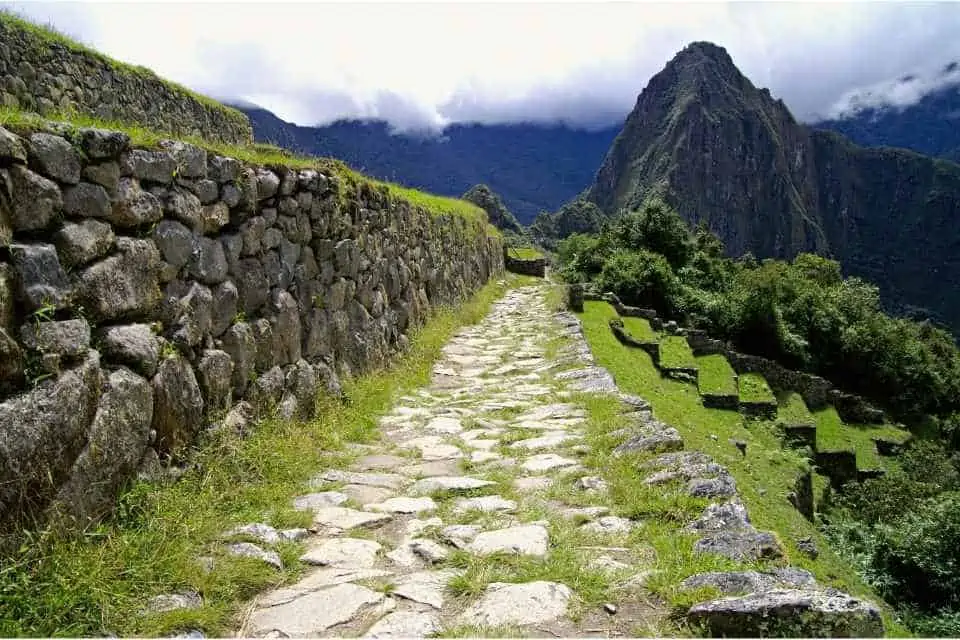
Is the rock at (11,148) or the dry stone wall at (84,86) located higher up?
the dry stone wall at (84,86)

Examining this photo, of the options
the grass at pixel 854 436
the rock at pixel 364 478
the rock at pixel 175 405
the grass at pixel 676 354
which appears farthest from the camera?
the grass at pixel 854 436

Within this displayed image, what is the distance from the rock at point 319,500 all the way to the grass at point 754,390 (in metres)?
12.0

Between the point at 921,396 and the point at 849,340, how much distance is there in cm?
452

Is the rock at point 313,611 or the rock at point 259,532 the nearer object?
the rock at point 313,611

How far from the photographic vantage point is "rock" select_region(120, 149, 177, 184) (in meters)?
3.86

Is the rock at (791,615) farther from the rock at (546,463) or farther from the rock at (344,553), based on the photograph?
the rock at (546,463)

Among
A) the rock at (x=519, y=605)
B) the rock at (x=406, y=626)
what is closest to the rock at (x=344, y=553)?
the rock at (x=406, y=626)

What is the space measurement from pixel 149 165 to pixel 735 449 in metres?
7.39

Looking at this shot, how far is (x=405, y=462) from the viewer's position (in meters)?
5.37

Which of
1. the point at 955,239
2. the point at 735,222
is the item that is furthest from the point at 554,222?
the point at 955,239

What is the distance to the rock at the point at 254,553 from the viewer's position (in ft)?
11.1

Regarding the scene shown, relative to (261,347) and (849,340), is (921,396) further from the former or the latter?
(261,347)

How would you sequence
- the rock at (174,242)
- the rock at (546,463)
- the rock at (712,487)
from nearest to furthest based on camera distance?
the rock at (712,487)
the rock at (174,242)
the rock at (546,463)

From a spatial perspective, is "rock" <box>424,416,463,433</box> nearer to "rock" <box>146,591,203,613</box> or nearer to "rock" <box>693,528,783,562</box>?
"rock" <box>693,528,783,562</box>
